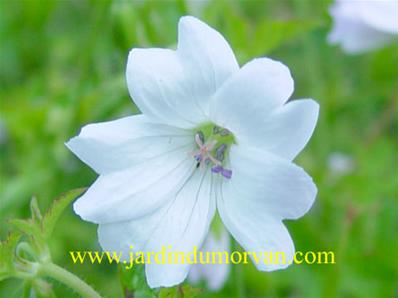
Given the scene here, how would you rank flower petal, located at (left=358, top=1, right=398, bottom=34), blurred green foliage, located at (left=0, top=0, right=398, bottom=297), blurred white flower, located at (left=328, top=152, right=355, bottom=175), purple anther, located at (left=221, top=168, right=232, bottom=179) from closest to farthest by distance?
purple anther, located at (left=221, top=168, right=232, bottom=179)
flower petal, located at (left=358, top=1, right=398, bottom=34)
blurred green foliage, located at (left=0, top=0, right=398, bottom=297)
blurred white flower, located at (left=328, top=152, right=355, bottom=175)

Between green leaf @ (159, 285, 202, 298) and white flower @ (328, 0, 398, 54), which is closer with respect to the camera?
green leaf @ (159, 285, 202, 298)

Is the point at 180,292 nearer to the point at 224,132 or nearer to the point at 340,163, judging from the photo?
the point at 224,132

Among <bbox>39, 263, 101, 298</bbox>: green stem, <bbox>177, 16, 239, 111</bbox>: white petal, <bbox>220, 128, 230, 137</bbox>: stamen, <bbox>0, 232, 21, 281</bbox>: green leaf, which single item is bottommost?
<bbox>39, 263, 101, 298</bbox>: green stem

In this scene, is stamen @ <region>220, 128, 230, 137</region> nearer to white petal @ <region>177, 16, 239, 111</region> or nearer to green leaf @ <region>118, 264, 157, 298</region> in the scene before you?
white petal @ <region>177, 16, 239, 111</region>

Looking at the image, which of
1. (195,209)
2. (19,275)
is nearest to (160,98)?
(195,209)

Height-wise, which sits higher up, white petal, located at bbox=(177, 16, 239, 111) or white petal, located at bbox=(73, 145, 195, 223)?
white petal, located at bbox=(177, 16, 239, 111)

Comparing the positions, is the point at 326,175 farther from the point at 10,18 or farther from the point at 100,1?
the point at 10,18

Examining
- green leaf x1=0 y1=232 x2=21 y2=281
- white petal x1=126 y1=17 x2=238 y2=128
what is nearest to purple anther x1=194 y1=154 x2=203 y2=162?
white petal x1=126 y1=17 x2=238 y2=128

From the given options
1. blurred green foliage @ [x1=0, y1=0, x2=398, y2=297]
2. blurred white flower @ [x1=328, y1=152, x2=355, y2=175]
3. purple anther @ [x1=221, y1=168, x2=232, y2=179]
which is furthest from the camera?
blurred white flower @ [x1=328, y1=152, x2=355, y2=175]
